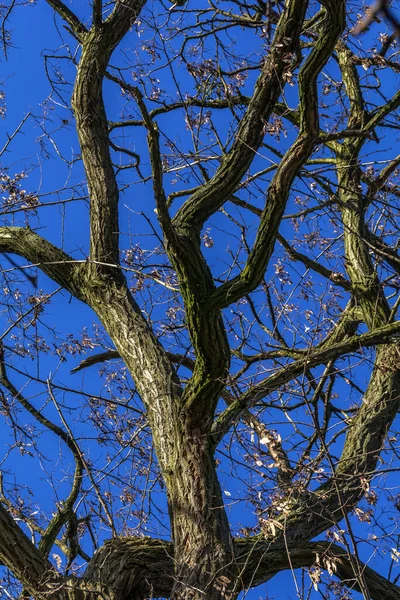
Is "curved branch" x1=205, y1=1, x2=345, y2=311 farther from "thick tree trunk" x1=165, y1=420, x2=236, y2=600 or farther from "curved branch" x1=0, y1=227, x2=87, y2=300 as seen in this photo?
"curved branch" x1=0, y1=227, x2=87, y2=300

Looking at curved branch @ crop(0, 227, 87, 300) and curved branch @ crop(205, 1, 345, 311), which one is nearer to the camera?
curved branch @ crop(205, 1, 345, 311)

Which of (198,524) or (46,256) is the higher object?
(46,256)

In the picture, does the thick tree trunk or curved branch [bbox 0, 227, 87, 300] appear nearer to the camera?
the thick tree trunk

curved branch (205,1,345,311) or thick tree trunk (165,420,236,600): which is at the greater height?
curved branch (205,1,345,311)

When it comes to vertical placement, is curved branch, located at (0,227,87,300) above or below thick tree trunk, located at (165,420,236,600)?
above

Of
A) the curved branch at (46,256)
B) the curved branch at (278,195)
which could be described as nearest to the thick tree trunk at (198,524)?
the curved branch at (278,195)

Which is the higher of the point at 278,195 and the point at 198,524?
the point at 278,195

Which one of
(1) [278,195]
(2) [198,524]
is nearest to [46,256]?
(1) [278,195]

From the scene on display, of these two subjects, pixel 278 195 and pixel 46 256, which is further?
pixel 46 256

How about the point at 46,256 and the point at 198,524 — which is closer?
the point at 198,524

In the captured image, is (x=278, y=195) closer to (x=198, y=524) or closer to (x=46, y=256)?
(x=198, y=524)

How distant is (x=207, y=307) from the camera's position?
348 cm

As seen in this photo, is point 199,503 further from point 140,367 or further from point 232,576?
point 140,367

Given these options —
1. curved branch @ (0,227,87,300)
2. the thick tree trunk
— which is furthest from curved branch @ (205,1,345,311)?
curved branch @ (0,227,87,300)
